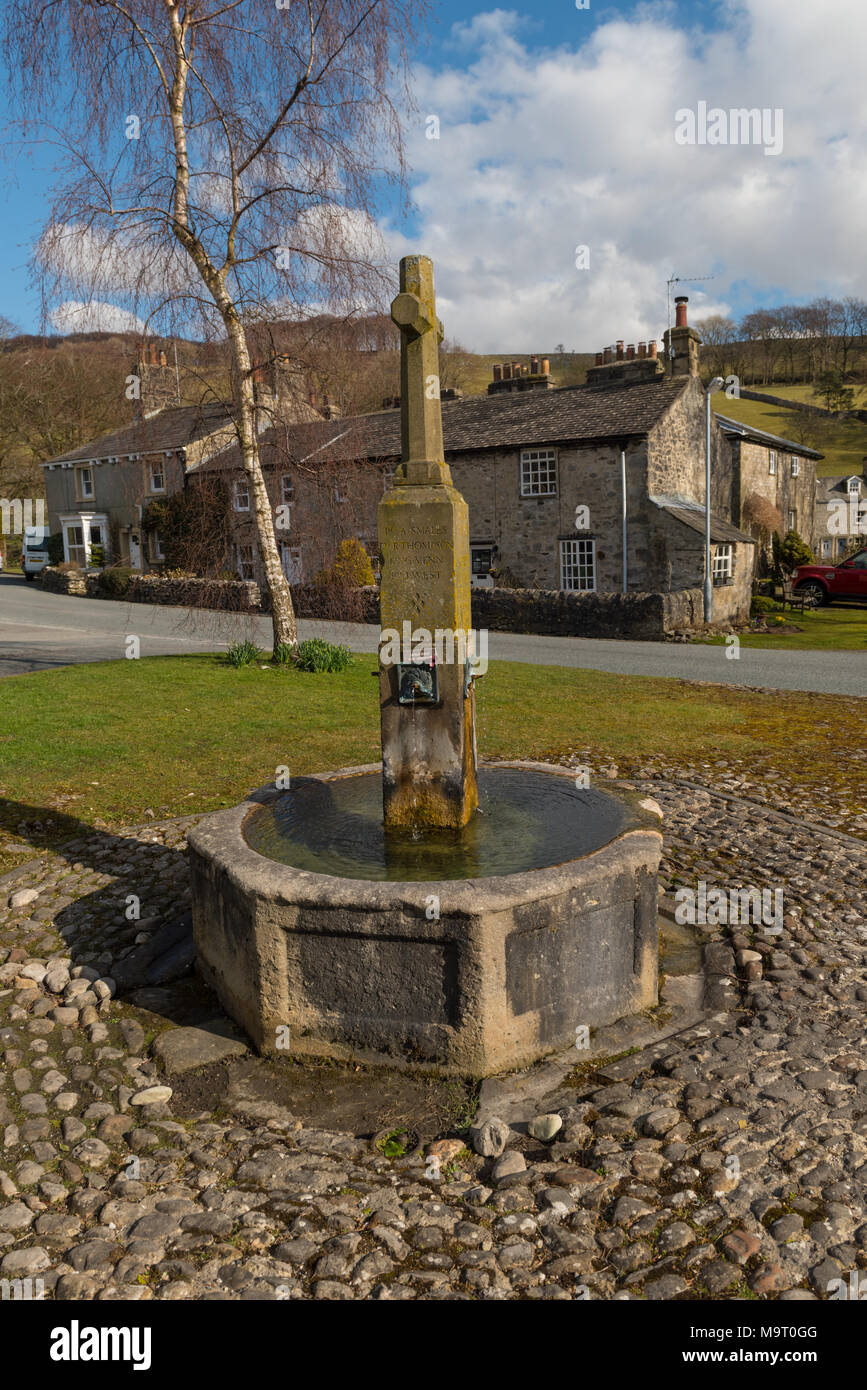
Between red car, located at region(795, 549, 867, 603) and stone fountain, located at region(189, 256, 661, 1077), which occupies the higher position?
red car, located at region(795, 549, 867, 603)

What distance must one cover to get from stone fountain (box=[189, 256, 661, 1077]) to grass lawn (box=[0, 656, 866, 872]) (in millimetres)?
2901

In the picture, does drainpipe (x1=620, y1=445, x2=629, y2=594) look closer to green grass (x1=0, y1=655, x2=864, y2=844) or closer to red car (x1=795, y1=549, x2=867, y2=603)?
red car (x1=795, y1=549, x2=867, y2=603)

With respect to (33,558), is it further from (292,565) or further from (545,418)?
(545,418)

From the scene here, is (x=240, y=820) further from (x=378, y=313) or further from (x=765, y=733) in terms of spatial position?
(x=378, y=313)

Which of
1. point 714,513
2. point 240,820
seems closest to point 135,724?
point 240,820

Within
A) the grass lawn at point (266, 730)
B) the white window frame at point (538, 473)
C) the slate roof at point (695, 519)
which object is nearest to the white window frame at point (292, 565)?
the white window frame at point (538, 473)

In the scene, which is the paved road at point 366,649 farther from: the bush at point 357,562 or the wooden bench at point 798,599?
the wooden bench at point 798,599

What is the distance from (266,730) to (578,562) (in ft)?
61.6

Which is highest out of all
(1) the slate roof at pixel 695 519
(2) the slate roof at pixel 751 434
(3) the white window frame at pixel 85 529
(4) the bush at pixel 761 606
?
(2) the slate roof at pixel 751 434

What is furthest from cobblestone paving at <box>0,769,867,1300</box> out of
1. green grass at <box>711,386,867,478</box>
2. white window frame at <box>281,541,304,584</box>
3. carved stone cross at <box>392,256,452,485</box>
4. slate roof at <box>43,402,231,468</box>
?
green grass at <box>711,386,867,478</box>

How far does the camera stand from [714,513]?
30719 millimetres

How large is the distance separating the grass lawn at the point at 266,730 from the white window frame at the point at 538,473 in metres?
13.8

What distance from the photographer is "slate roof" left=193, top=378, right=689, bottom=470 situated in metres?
A: 27.2

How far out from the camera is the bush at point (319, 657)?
608 inches
